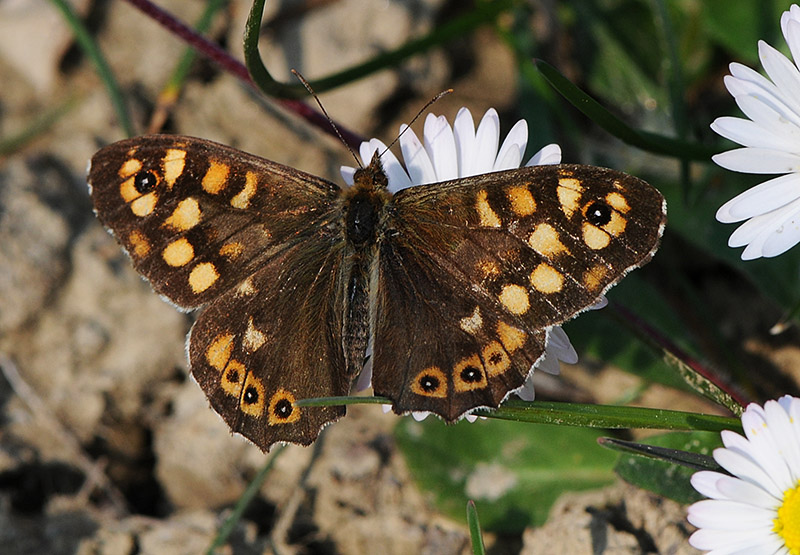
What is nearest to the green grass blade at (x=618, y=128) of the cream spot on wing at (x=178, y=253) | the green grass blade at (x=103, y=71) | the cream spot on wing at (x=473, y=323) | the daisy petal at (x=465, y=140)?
the daisy petal at (x=465, y=140)

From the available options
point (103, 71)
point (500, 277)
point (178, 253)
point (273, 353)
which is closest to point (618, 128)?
point (500, 277)

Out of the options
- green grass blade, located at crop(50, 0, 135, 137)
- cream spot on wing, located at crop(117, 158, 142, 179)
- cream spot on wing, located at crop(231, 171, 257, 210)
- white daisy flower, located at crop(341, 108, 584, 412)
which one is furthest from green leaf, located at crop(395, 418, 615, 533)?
green grass blade, located at crop(50, 0, 135, 137)

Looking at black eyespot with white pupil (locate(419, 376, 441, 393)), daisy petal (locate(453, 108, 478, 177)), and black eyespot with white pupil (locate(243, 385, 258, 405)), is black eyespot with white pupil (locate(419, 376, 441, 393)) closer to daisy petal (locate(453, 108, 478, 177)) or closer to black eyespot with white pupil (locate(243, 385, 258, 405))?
black eyespot with white pupil (locate(243, 385, 258, 405))

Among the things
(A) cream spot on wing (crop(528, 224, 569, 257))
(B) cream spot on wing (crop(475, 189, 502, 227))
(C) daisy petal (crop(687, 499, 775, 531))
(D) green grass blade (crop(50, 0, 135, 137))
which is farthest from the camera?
(D) green grass blade (crop(50, 0, 135, 137))

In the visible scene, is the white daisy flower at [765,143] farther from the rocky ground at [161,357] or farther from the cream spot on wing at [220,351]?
the cream spot on wing at [220,351]

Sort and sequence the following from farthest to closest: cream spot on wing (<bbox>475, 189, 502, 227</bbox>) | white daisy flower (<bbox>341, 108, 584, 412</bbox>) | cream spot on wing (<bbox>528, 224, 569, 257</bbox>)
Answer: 1. white daisy flower (<bbox>341, 108, 584, 412</bbox>)
2. cream spot on wing (<bbox>475, 189, 502, 227</bbox>)
3. cream spot on wing (<bbox>528, 224, 569, 257</bbox>)

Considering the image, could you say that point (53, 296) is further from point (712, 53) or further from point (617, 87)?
point (712, 53)
